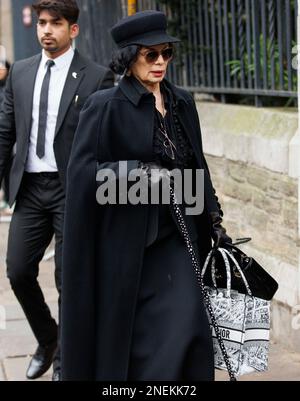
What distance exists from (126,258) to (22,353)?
2.26m

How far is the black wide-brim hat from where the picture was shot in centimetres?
407

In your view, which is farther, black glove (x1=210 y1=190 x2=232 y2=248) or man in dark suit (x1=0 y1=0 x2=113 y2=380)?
man in dark suit (x1=0 y1=0 x2=113 y2=380)

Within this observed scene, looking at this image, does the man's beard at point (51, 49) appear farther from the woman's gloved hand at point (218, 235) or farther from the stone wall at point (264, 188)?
the woman's gloved hand at point (218, 235)

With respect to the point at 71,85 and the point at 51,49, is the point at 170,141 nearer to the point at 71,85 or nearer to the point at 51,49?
the point at 71,85

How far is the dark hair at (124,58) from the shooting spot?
4.05 metres

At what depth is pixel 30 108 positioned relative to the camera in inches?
205

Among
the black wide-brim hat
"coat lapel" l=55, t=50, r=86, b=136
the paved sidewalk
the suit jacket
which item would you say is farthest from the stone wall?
the black wide-brim hat

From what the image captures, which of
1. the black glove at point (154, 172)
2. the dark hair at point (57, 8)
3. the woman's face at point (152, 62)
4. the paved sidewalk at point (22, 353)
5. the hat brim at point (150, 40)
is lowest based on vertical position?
the paved sidewalk at point (22, 353)

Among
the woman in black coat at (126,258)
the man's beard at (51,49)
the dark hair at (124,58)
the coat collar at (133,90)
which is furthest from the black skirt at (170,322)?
the man's beard at (51,49)

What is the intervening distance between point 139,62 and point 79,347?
4.03ft

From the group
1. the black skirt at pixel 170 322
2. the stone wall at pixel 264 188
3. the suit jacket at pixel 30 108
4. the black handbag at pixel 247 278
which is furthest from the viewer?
the stone wall at pixel 264 188

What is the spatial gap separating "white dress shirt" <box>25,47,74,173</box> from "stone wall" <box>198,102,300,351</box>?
1.39m

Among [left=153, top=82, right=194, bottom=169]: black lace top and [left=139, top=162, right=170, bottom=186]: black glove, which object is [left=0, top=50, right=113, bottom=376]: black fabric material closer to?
[left=153, top=82, right=194, bottom=169]: black lace top

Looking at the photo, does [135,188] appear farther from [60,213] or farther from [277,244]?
[277,244]
